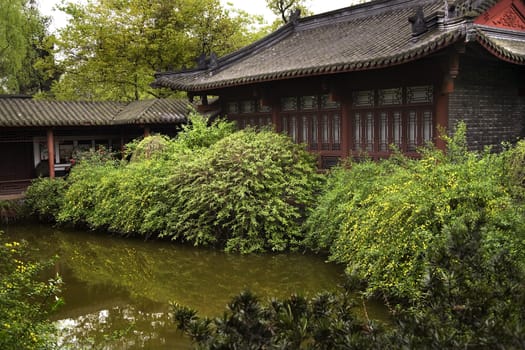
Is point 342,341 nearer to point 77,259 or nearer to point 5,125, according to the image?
point 77,259

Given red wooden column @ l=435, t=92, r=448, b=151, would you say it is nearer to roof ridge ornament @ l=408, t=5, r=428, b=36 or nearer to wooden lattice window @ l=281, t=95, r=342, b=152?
roof ridge ornament @ l=408, t=5, r=428, b=36

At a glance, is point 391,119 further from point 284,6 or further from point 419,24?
point 284,6

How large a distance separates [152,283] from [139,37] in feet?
49.4

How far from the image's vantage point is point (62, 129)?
17016 mm

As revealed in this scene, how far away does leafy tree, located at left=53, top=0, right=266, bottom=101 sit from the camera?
2162 cm

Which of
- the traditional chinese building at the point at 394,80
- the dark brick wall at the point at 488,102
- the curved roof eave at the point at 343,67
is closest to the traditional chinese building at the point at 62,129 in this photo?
the curved roof eave at the point at 343,67

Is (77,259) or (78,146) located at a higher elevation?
(78,146)

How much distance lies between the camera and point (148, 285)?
27.9 ft

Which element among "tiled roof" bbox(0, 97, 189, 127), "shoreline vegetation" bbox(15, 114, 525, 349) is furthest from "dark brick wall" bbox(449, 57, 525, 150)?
"tiled roof" bbox(0, 97, 189, 127)

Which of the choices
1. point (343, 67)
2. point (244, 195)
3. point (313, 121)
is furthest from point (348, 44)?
point (244, 195)

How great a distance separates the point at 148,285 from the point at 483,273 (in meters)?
6.40

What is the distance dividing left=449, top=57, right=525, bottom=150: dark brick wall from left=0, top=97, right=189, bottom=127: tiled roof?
9770mm

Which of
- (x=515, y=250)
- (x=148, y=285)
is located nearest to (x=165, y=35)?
(x=148, y=285)

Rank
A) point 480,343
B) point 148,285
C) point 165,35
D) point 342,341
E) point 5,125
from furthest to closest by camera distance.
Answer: point 165,35
point 5,125
point 148,285
point 342,341
point 480,343
